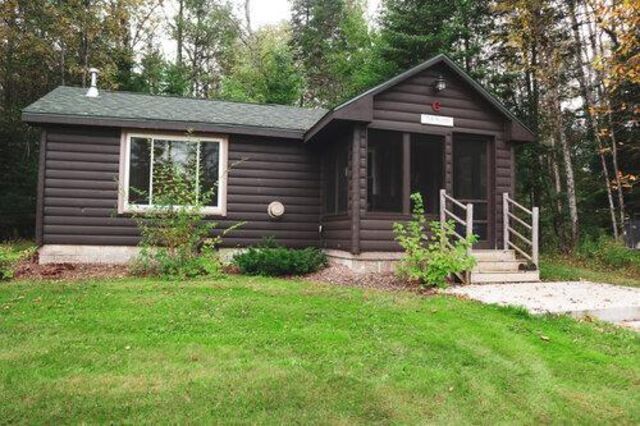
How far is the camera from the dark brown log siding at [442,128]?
8.80m

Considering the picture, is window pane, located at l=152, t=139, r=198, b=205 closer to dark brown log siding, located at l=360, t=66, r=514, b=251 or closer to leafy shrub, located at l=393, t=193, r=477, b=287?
dark brown log siding, located at l=360, t=66, r=514, b=251

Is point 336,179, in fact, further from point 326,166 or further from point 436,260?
point 436,260

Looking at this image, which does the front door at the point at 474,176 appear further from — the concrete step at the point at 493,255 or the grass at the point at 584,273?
the grass at the point at 584,273

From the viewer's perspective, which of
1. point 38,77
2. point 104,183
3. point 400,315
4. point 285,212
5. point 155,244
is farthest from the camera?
point 38,77

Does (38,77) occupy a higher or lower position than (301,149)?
higher

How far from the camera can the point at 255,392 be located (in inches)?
127

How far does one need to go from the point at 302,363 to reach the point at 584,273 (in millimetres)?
8728

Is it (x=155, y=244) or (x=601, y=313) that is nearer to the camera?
(x=601, y=313)

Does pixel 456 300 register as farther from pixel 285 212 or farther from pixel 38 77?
pixel 38 77

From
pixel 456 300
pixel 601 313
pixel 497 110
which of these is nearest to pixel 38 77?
pixel 497 110

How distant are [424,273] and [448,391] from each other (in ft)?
12.9

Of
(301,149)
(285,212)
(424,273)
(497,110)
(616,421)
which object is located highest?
(497,110)

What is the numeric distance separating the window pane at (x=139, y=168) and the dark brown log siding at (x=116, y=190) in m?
0.29

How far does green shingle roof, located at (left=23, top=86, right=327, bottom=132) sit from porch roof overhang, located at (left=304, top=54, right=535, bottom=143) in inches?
57.0
